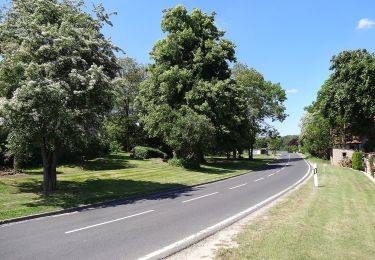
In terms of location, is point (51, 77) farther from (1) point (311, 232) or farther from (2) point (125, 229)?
(1) point (311, 232)

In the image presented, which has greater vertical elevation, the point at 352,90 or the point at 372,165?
the point at 352,90

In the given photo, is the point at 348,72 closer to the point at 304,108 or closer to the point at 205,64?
the point at 205,64

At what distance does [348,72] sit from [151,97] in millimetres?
19835

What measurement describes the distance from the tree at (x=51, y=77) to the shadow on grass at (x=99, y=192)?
144 centimetres

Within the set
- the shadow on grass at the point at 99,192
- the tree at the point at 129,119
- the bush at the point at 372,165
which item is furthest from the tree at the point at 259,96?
the shadow on grass at the point at 99,192

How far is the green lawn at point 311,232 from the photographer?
25.0ft

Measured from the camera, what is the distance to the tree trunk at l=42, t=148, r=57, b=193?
59.5ft

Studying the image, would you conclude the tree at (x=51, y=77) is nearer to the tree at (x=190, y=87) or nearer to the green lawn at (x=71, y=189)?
the green lawn at (x=71, y=189)

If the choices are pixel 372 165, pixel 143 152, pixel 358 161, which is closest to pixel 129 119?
pixel 143 152

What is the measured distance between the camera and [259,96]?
60.6 meters

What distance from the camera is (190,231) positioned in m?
10.0

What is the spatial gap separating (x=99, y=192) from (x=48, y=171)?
2.75m

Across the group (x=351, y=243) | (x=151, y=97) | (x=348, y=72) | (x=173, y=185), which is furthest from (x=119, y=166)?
(x=351, y=243)

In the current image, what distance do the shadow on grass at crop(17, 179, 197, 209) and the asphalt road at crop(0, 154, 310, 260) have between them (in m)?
1.39
